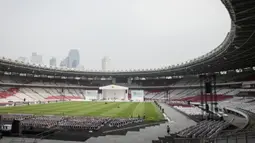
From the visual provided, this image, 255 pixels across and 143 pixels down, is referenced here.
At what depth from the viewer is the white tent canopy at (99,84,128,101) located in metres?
87.9

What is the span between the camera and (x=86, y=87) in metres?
98.2

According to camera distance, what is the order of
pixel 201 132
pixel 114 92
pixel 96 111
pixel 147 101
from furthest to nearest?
pixel 114 92 < pixel 147 101 < pixel 96 111 < pixel 201 132

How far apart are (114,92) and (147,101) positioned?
47.0 ft

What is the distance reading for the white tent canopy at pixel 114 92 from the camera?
87938 mm

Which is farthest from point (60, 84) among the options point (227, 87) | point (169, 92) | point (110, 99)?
point (227, 87)

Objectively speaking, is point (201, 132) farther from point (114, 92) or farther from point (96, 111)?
point (114, 92)

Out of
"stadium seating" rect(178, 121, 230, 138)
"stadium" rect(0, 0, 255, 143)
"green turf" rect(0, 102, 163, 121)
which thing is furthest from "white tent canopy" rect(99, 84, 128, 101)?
"stadium seating" rect(178, 121, 230, 138)

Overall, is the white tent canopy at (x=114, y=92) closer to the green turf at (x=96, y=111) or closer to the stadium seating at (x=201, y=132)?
the green turf at (x=96, y=111)

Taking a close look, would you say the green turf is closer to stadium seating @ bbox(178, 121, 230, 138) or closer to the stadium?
the stadium

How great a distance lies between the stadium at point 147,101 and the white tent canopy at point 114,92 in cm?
39

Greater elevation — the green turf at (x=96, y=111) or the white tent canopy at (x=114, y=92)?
the white tent canopy at (x=114, y=92)

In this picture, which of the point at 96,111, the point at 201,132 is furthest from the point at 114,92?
the point at 201,132

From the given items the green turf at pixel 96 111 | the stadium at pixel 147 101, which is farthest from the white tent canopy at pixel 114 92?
the green turf at pixel 96 111

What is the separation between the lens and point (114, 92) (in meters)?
89.0
